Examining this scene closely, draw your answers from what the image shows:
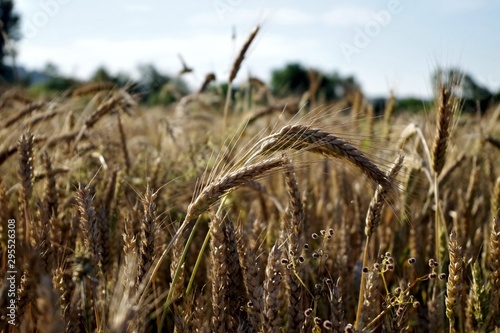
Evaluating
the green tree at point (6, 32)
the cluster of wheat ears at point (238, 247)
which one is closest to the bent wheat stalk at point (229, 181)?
the cluster of wheat ears at point (238, 247)

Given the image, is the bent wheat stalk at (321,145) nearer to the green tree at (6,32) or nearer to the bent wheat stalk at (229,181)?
the bent wheat stalk at (229,181)

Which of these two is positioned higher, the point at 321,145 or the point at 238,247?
the point at 321,145

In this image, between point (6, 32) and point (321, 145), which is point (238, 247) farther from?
point (6, 32)

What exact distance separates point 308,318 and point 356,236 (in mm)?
1323

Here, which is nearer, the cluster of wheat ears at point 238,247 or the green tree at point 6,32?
the cluster of wheat ears at point 238,247

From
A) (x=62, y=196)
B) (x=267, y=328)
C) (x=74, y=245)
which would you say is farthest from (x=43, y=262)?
(x=62, y=196)

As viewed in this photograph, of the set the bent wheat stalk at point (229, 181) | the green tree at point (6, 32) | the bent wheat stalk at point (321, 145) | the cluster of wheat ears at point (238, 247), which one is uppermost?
the green tree at point (6, 32)

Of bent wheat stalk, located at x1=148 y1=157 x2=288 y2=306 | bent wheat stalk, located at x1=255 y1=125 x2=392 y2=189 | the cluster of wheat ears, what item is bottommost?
the cluster of wheat ears

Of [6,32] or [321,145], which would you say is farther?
[6,32]

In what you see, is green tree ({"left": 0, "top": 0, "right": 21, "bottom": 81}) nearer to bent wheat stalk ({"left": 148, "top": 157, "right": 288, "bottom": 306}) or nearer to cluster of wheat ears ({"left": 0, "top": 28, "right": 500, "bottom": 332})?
cluster of wheat ears ({"left": 0, "top": 28, "right": 500, "bottom": 332})

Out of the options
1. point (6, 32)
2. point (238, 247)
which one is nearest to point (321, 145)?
point (238, 247)

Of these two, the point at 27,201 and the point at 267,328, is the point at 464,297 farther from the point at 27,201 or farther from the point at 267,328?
the point at 27,201

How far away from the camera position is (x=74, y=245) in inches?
82.2

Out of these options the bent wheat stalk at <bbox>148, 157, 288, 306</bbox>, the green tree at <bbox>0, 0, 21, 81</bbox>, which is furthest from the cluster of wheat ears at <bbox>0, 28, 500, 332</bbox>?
the green tree at <bbox>0, 0, 21, 81</bbox>
